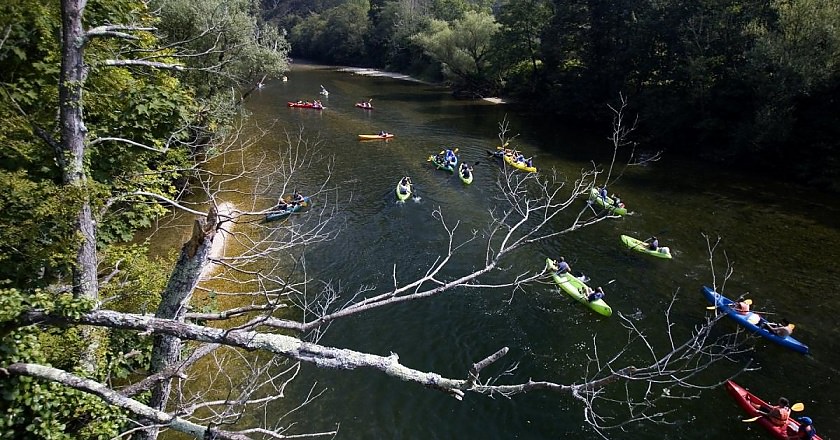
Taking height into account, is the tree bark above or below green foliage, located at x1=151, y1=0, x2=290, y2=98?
below

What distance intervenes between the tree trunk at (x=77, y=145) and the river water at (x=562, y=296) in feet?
21.9

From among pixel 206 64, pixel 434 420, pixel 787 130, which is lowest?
pixel 434 420

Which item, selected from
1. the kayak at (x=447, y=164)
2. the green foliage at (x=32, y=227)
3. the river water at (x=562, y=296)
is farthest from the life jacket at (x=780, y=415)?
the kayak at (x=447, y=164)

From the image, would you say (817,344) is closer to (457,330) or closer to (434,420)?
(457,330)

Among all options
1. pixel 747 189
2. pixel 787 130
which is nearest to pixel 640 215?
pixel 747 189

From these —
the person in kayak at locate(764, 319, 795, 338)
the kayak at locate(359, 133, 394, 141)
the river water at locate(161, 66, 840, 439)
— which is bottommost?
the river water at locate(161, 66, 840, 439)

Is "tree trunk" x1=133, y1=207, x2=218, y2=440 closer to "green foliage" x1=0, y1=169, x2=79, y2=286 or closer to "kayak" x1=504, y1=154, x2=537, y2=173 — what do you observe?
"green foliage" x1=0, y1=169, x2=79, y2=286

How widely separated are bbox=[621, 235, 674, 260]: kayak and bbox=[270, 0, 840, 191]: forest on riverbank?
1544 centimetres

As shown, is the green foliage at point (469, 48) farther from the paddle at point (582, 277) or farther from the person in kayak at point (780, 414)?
the person in kayak at point (780, 414)

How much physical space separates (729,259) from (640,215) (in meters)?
5.25

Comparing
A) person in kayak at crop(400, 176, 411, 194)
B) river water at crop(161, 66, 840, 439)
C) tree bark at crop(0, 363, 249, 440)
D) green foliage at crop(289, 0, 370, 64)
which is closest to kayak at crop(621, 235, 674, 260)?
river water at crop(161, 66, 840, 439)

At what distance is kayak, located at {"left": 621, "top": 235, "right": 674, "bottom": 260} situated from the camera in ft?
66.8

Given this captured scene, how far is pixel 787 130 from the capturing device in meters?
29.1

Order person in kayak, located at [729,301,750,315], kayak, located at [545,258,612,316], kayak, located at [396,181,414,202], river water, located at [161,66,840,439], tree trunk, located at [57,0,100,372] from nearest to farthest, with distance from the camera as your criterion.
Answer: tree trunk, located at [57,0,100,372], river water, located at [161,66,840,439], person in kayak, located at [729,301,750,315], kayak, located at [545,258,612,316], kayak, located at [396,181,414,202]
